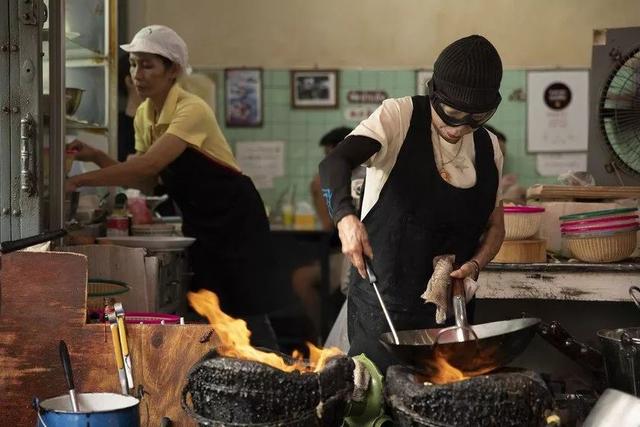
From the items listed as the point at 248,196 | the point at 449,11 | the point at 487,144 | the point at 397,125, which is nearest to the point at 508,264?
the point at 487,144

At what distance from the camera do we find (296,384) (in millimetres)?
2023

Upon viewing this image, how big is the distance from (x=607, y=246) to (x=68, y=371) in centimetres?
230

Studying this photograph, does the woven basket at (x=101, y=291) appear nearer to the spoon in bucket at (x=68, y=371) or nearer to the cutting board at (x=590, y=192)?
the spoon in bucket at (x=68, y=371)

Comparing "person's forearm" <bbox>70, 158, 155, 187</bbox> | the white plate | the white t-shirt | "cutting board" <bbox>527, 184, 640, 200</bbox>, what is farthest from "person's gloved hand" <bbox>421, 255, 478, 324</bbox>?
"person's forearm" <bbox>70, 158, 155, 187</bbox>

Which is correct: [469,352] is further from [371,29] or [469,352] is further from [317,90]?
[371,29]

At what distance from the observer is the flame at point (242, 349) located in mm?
2244

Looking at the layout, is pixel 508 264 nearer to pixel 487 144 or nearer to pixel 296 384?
pixel 487 144

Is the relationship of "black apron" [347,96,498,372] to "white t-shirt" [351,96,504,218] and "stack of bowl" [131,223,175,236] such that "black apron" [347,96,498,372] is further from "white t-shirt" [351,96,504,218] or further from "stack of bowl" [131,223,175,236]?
"stack of bowl" [131,223,175,236]

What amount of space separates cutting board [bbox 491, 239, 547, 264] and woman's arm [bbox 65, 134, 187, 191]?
163cm

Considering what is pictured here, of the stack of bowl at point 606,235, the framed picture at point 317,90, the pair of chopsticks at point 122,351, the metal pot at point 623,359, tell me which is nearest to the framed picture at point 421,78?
the framed picture at point 317,90

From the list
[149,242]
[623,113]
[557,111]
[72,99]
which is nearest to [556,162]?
[557,111]

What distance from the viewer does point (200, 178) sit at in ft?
14.6

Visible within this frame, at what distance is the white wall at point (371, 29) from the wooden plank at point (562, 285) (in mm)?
4810

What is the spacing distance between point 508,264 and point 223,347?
1715 mm
